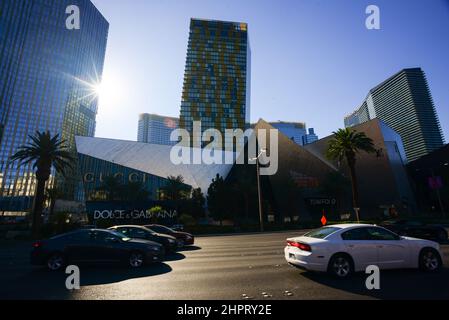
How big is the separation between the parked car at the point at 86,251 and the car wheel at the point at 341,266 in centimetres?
625

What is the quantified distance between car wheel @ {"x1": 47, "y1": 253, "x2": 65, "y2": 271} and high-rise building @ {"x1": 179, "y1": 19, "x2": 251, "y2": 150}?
107283 millimetres

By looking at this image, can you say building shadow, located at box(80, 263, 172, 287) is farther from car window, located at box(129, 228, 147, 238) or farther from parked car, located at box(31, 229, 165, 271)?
car window, located at box(129, 228, 147, 238)

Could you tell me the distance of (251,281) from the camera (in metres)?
6.57

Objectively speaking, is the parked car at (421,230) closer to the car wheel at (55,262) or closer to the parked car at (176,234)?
the parked car at (176,234)

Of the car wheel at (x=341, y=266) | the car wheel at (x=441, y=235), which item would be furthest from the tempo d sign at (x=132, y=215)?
the car wheel at (x=341, y=266)

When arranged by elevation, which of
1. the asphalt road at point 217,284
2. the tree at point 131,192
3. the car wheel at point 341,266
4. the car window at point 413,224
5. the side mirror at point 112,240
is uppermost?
the tree at point 131,192

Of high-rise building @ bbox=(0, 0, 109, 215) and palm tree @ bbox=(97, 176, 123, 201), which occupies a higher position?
high-rise building @ bbox=(0, 0, 109, 215)

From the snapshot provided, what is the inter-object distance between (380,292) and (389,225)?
13258 mm

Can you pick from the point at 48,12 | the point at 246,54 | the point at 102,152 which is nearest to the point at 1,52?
the point at 48,12

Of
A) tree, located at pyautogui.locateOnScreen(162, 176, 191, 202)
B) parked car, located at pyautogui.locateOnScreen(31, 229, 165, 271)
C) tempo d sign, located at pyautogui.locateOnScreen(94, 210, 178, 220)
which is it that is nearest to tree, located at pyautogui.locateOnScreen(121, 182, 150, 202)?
tempo d sign, located at pyautogui.locateOnScreen(94, 210, 178, 220)

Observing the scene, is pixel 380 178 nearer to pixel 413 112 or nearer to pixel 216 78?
pixel 216 78

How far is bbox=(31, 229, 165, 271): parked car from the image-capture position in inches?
335

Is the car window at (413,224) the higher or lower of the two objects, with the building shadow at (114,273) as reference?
higher

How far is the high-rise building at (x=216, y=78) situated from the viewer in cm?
11525
